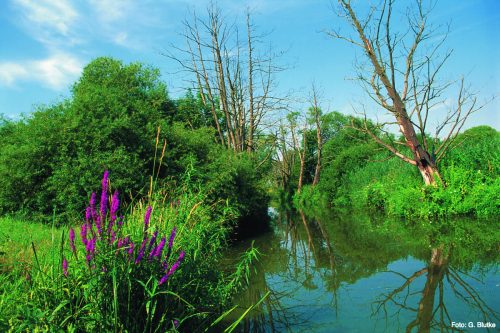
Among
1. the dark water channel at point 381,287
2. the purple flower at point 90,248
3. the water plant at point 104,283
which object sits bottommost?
the dark water channel at point 381,287

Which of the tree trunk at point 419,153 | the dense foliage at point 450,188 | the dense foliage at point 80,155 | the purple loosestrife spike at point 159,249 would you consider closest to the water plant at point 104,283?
the purple loosestrife spike at point 159,249

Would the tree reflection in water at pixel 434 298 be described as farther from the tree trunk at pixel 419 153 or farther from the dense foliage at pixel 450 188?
the tree trunk at pixel 419 153

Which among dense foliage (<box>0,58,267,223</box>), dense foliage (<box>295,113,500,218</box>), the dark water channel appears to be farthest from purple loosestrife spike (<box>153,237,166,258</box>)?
dense foliage (<box>295,113,500,218</box>)

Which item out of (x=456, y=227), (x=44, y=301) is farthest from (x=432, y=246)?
(x=44, y=301)

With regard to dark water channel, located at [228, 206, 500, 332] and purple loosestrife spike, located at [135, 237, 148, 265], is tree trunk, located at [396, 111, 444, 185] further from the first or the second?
purple loosestrife spike, located at [135, 237, 148, 265]

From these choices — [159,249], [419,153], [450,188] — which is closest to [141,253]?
[159,249]

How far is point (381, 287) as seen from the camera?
19.3 feet

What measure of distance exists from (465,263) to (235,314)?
4024mm

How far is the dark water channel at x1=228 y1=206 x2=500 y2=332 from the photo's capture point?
15.0 feet

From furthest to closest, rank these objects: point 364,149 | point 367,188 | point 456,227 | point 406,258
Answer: point 364,149 < point 367,188 < point 456,227 < point 406,258

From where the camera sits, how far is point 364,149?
28.0m

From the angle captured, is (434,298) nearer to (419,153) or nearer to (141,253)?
(141,253)

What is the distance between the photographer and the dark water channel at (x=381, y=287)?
4.58 m

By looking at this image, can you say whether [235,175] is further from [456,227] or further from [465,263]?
[465,263]
